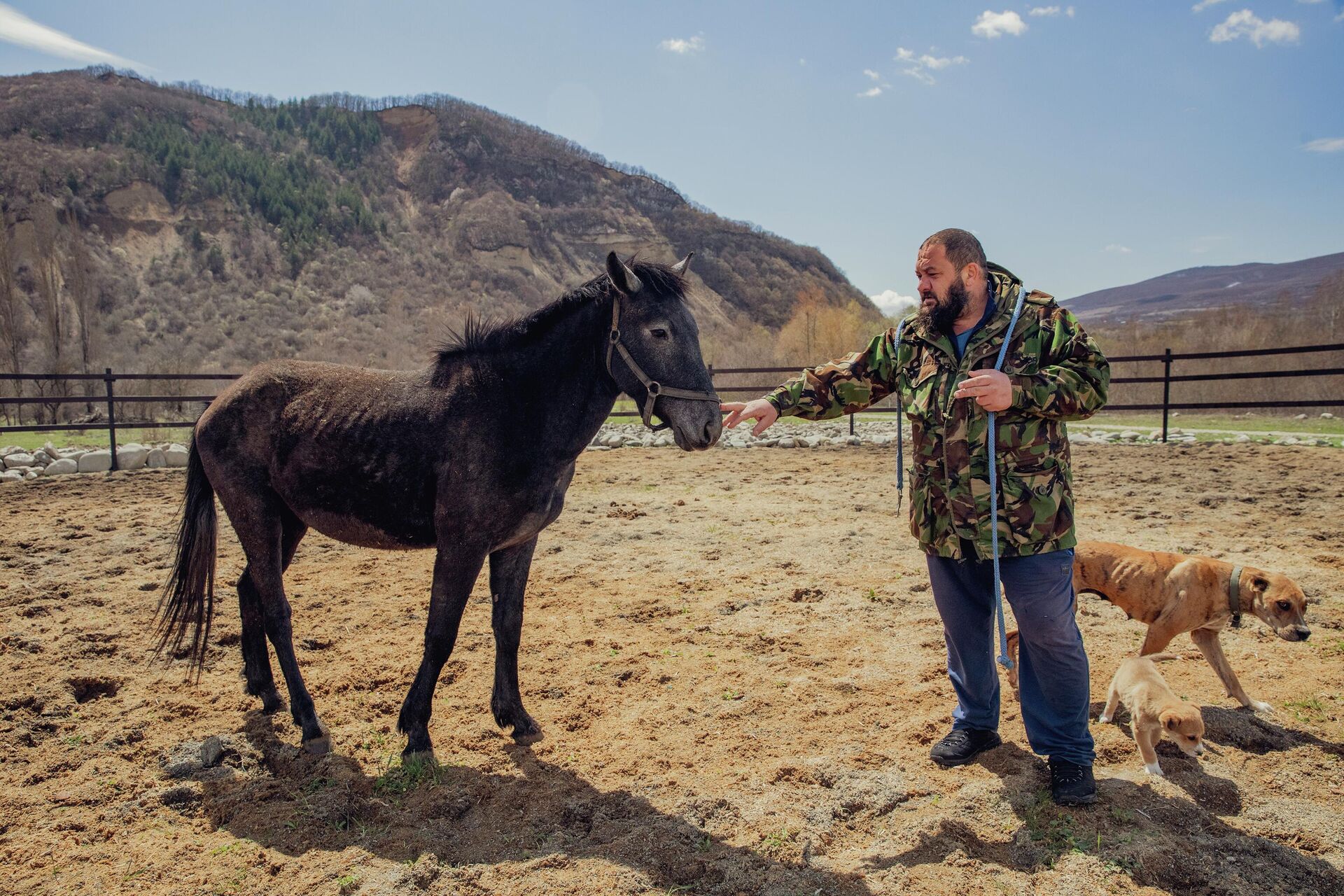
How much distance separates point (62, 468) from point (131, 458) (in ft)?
2.83

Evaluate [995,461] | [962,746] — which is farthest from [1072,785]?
[995,461]

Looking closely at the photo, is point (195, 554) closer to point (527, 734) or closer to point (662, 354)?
point (527, 734)

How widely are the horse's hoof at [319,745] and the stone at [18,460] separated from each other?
11225 mm

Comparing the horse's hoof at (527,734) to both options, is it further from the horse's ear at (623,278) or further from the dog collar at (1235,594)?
the dog collar at (1235,594)

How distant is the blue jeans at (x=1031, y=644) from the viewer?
2.78m

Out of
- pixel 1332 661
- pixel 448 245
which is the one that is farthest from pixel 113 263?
pixel 1332 661

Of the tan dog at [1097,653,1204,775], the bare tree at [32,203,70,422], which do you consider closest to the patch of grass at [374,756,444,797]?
the tan dog at [1097,653,1204,775]

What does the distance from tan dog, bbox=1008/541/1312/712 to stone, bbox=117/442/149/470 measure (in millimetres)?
13109

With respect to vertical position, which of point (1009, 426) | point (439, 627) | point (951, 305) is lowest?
point (439, 627)

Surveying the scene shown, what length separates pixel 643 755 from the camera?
329 cm

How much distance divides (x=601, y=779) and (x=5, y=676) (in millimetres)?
3483

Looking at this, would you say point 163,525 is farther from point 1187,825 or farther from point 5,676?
point 1187,825

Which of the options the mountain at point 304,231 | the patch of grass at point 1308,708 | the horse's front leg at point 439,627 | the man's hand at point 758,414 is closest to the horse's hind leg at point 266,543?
the horse's front leg at point 439,627

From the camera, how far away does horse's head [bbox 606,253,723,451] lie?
3.11m
